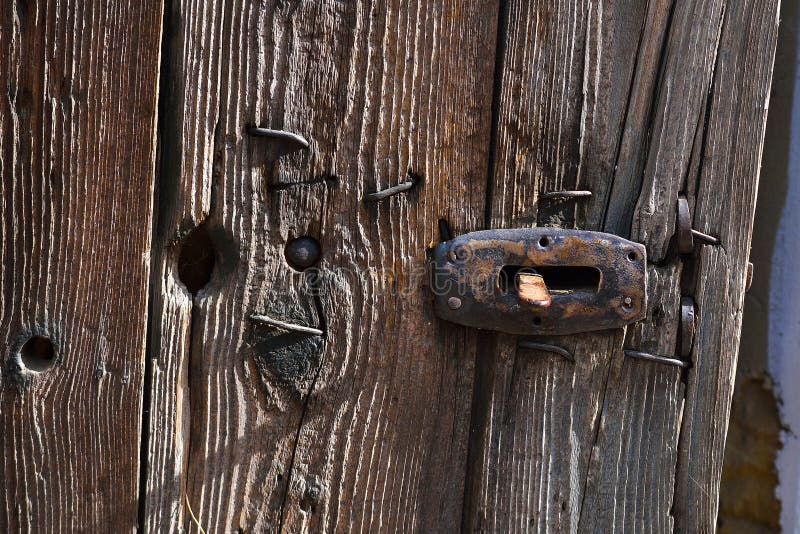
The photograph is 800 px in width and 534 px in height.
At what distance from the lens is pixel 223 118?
859 millimetres

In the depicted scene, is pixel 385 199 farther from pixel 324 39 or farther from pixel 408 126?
pixel 324 39

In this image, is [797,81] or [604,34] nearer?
[604,34]

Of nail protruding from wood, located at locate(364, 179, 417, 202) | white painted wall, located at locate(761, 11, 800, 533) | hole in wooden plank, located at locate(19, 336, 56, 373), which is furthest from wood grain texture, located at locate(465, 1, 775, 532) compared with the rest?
hole in wooden plank, located at locate(19, 336, 56, 373)

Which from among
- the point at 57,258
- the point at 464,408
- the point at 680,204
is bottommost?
the point at 464,408

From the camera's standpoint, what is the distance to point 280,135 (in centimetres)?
86

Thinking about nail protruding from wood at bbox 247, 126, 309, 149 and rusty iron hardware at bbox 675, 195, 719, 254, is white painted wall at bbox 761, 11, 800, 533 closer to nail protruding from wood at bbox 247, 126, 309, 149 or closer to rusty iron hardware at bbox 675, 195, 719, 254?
rusty iron hardware at bbox 675, 195, 719, 254

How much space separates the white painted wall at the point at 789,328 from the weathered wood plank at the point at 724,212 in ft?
1.21

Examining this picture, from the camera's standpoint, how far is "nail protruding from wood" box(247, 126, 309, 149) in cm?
86

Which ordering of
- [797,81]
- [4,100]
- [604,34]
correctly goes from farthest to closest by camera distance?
[797,81]
[604,34]
[4,100]

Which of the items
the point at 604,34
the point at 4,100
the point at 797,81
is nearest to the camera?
the point at 4,100

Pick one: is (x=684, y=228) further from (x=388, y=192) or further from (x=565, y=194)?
(x=388, y=192)

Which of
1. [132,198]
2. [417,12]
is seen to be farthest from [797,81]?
[132,198]

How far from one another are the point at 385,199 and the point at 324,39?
0.70 feet

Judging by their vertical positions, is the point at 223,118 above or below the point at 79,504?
above
